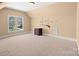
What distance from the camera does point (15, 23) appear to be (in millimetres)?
8703

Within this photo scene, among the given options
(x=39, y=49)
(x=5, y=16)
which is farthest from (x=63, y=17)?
(x=5, y=16)

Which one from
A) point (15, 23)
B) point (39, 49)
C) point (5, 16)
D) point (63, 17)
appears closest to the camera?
point (39, 49)

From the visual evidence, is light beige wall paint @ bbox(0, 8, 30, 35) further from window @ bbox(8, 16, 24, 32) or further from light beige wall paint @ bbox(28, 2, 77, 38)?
light beige wall paint @ bbox(28, 2, 77, 38)

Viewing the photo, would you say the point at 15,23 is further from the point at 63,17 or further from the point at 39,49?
the point at 39,49

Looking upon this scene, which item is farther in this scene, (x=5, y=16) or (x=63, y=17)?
(x=5, y=16)

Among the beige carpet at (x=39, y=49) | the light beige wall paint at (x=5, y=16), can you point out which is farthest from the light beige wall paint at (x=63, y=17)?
the light beige wall paint at (x=5, y=16)

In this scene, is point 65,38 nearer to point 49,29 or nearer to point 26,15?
point 49,29

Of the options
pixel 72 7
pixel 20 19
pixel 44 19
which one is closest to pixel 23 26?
pixel 20 19

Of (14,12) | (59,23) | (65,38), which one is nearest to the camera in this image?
(65,38)

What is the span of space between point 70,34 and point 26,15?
14.0ft

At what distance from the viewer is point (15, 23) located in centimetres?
870

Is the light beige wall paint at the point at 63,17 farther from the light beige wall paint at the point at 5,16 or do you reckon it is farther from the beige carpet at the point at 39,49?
the light beige wall paint at the point at 5,16

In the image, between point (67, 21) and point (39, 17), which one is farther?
point (39, 17)

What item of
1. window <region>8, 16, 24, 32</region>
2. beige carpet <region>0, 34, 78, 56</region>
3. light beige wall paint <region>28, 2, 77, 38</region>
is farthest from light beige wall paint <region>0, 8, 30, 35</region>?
beige carpet <region>0, 34, 78, 56</region>
